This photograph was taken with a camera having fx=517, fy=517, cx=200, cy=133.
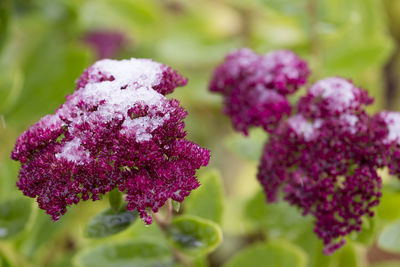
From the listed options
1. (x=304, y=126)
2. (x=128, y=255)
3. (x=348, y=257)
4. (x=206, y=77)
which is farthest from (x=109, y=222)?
(x=206, y=77)

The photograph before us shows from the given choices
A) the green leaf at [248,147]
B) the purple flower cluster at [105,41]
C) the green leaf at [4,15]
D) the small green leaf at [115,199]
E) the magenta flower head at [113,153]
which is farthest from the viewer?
the purple flower cluster at [105,41]

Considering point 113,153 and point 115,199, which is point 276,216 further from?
point 113,153

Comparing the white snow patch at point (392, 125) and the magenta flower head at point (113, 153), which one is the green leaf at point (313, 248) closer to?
the white snow patch at point (392, 125)

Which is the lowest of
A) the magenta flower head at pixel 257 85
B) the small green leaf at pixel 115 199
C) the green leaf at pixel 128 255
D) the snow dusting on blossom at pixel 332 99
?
the small green leaf at pixel 115 199

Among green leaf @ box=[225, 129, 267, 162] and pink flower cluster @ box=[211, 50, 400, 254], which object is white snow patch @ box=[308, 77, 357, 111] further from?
green leaf @ box=[225, 129, 267, 162]

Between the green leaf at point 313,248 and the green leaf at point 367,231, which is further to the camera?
the green leaf at point 313,248

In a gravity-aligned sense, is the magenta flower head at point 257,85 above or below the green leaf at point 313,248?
above

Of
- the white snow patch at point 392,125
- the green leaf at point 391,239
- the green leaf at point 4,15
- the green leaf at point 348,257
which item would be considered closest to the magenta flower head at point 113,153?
the white snow patch at point 392,125

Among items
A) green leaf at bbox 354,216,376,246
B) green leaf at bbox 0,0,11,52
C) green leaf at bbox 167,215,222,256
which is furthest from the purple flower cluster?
green leaf at bbox 354,216,376,246

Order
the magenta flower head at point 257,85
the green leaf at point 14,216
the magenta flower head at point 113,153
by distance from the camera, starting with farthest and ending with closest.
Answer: the green leaf at point 14,216 < the magenta flower head at point 257,85 < the magenta flower head at point 113,153
